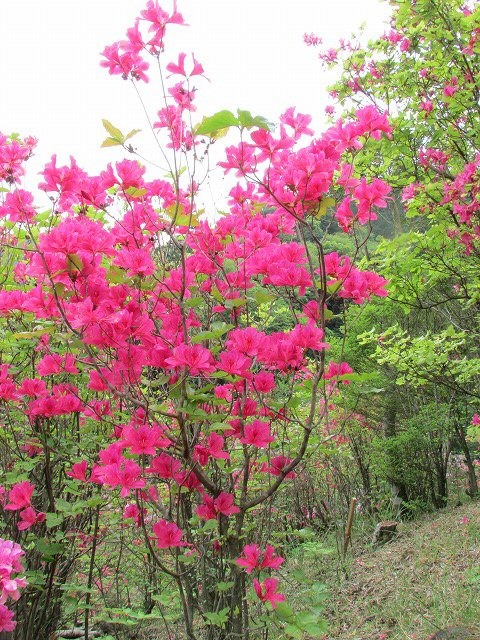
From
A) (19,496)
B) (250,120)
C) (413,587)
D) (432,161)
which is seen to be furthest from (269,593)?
(432,161)

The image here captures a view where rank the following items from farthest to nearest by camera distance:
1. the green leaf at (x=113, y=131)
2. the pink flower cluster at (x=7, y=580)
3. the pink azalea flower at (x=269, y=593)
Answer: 1. the pink azalea flower at (x=269, y=593)
2. the green leaf at (x=113, y=131)
3. the pink flower cluster at (x=7, y=580)

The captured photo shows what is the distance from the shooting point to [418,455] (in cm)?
662

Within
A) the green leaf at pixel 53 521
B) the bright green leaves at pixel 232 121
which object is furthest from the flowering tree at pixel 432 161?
the green leaf at pixel 53 521

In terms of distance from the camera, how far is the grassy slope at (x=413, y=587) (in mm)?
2951

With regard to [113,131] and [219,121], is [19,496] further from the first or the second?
A: [219,121]

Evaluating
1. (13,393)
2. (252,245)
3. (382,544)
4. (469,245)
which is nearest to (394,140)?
(469,245)

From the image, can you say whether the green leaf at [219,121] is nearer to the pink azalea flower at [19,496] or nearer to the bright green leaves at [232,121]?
the bright green leaves at [232,121]

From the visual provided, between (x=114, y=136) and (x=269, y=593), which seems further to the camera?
(x=269, y=593)

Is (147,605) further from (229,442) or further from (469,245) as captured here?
(469,245)

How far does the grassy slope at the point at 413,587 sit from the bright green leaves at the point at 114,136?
2762 mm

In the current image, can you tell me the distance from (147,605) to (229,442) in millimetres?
2610

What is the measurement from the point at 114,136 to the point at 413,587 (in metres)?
3.57

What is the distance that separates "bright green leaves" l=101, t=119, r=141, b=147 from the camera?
4.96 feet

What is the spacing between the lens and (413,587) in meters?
3.54
